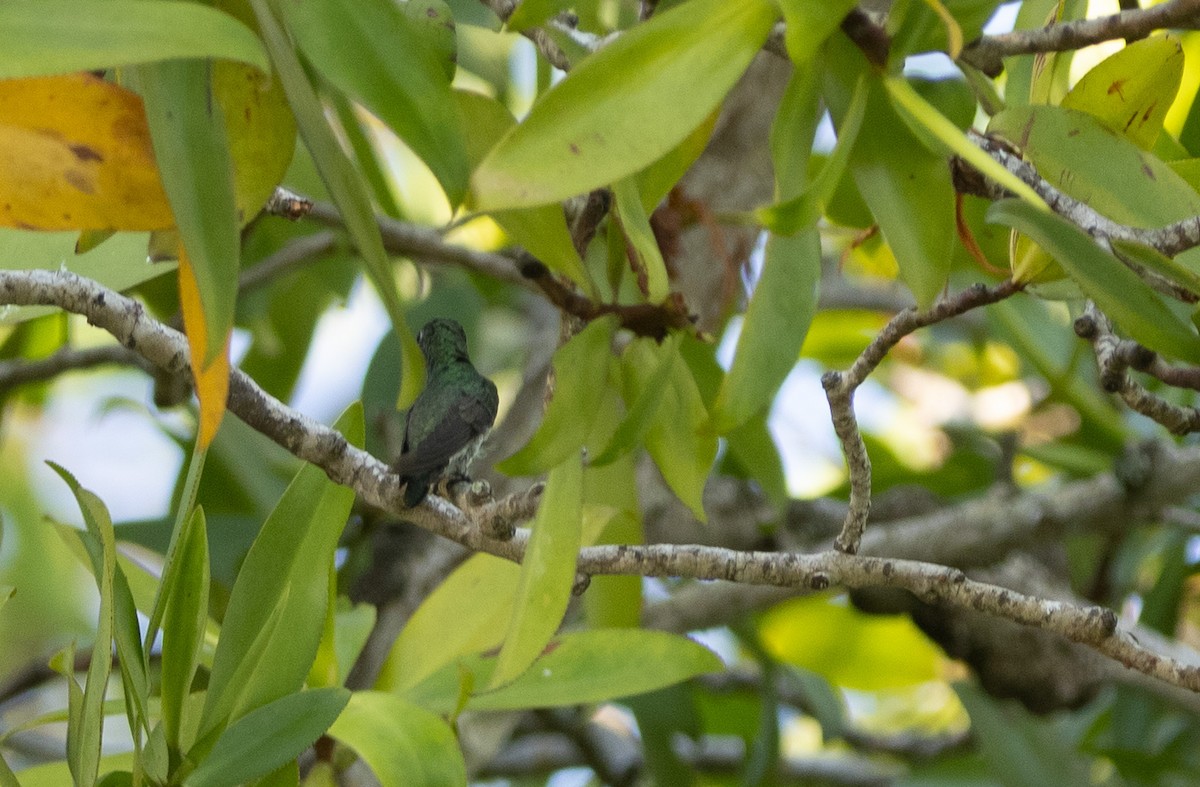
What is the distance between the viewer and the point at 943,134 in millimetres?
521

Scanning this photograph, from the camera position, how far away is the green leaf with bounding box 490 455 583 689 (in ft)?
1.77

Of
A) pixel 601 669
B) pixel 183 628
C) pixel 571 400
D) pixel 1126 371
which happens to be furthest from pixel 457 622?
pixel 1126 371

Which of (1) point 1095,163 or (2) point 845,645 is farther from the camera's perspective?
(2) point 845,645

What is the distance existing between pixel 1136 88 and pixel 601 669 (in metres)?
0.45

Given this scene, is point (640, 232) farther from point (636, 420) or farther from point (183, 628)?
point (183, 628)

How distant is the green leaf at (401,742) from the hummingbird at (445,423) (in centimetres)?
16

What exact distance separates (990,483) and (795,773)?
46 cm

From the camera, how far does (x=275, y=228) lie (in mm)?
1501

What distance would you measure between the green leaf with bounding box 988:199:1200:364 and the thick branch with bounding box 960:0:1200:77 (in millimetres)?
173

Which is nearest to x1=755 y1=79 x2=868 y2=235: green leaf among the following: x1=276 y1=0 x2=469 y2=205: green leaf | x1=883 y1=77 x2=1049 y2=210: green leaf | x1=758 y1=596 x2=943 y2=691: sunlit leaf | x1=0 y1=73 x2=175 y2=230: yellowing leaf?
x1=883 y1=77 x2=1049 y2=210: green leaf

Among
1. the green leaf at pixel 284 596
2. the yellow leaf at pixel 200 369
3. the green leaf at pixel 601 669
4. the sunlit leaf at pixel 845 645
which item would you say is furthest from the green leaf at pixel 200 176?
the sunlit leaf at pixel 845 645

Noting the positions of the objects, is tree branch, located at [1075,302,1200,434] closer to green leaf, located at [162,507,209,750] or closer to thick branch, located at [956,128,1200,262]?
thick branch, located at [956,128,1200,262]

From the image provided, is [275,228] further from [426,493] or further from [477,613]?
[426,493]

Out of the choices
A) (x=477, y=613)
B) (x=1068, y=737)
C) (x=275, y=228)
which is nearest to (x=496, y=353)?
(x=275, y=228)
